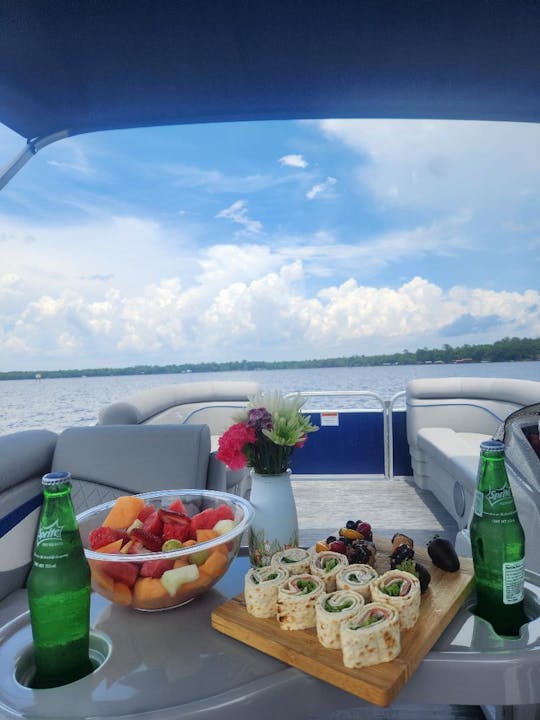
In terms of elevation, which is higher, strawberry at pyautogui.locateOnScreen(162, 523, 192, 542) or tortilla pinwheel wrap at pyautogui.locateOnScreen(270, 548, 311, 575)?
strawberry at pyautogui.locateOnScreen(162, 523, 192, 542)

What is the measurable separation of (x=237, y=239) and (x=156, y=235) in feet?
19.6

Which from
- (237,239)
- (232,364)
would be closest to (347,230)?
(237,239)

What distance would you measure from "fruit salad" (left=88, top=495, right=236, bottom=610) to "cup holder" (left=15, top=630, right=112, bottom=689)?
0.22ft

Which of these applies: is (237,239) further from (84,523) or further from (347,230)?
(84,523)

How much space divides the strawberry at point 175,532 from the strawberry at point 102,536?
0.08m

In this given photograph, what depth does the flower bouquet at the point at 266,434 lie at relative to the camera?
94 centimetres

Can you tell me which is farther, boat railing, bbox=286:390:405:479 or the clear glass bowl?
boat railing, bbox=286:390:405:479

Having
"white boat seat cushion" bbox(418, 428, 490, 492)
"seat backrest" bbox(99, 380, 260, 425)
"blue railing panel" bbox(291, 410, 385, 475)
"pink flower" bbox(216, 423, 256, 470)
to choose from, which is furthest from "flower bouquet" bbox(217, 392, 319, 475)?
"blue railing panel" bbox(291, 410, 385, 475)

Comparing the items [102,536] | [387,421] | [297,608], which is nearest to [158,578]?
[102,536]

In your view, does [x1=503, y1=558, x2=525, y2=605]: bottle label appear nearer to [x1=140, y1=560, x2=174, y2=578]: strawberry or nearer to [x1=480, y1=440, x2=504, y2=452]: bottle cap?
[x1=480, y1=440, x2=504, y2=452]: bottle cap

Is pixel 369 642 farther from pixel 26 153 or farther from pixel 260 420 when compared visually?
pixel 26 153

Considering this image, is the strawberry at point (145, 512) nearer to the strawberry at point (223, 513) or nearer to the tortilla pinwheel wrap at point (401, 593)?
the strawberry at point (223, 513)

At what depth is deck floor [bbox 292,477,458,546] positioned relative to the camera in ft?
10.6

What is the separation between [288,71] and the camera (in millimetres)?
2041
